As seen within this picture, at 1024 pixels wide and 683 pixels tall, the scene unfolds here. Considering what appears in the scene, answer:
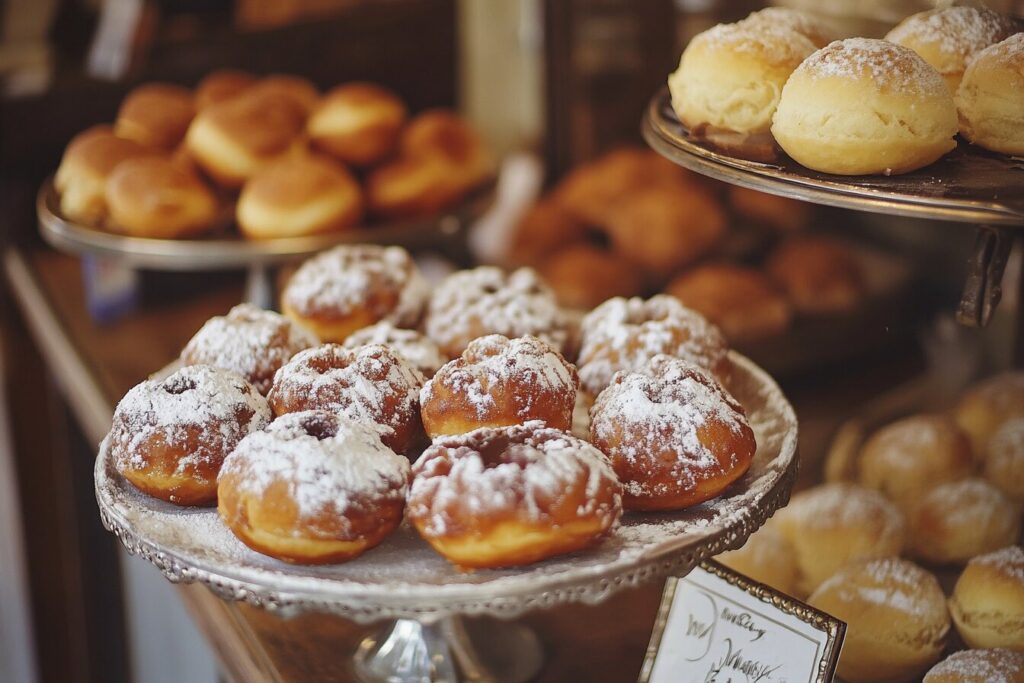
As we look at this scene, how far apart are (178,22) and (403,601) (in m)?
2.44

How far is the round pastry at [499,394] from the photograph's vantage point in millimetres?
916

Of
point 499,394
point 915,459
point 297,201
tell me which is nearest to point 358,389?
point 499,394

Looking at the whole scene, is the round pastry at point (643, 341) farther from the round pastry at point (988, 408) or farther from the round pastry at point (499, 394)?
the round pastry at point (988, 408)

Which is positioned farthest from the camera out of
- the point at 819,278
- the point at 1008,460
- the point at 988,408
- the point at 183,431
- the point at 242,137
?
the point at 819,278

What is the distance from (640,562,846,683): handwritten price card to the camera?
3.11 ft

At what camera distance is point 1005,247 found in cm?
94

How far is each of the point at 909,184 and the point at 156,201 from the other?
1255 mm

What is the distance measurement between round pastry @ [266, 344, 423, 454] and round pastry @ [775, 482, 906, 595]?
0.50 metres

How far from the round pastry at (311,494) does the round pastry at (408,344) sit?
0.69 feet

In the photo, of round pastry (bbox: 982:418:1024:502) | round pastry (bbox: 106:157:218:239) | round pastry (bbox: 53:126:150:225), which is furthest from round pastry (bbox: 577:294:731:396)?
round pastry (bbox: 53:126:150:225)

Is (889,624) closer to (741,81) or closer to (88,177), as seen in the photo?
(741,81)

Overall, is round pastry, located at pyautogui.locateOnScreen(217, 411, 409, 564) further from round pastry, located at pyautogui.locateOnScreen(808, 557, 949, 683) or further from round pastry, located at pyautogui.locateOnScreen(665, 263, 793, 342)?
round pastry, located at pyautogui.locateOnScreen(665, 263, 793, 342)

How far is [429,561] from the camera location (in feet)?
2.78

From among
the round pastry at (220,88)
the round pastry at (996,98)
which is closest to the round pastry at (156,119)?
the round pastry at (220,88)
